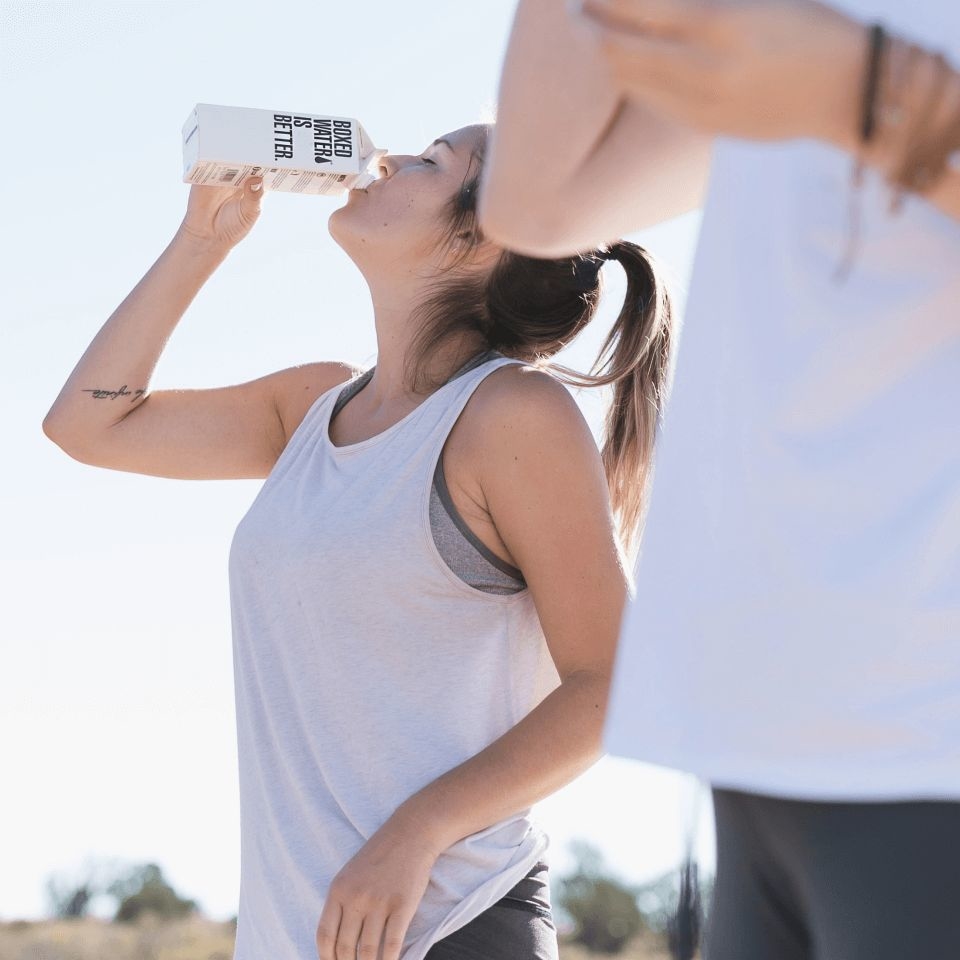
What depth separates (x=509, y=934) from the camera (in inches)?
63.9

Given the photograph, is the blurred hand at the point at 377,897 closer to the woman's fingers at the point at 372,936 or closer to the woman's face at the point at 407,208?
the woman's fingers at the point at 372,936

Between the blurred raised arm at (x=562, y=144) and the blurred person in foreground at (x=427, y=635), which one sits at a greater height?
the blurred raised arm at (x=562, y=144)

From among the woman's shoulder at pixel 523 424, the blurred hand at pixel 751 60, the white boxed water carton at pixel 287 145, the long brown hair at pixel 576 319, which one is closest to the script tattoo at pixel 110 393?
the white boxed water carton at pixel 287 145

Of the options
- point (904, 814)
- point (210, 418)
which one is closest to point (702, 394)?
point (904, 814)

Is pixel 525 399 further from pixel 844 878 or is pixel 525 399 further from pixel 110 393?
pixel 844 878

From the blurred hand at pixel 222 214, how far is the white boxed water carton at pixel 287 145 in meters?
0.14

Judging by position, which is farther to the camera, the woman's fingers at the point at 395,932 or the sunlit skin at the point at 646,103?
the woman's fingers at the point at 395,932

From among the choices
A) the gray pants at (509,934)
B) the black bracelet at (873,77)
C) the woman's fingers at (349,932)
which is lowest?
the gray pants at (509,934)

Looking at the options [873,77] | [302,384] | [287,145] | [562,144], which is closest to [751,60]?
[873,77]

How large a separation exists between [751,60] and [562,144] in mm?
234

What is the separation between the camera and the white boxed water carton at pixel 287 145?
2.08 metres

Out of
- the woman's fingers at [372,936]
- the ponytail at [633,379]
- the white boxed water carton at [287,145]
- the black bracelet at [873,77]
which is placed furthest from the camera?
the white boxed water carton at [287,145]

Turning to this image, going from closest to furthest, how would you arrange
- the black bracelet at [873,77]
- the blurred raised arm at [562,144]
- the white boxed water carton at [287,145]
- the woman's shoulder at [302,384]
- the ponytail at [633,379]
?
the black bracelet at [873,77] < the blurred raised arm at [562,144] < the ponytail at [633,379] < the white boxed water carton at [287,145] < the woman's shoulder at [302,384]

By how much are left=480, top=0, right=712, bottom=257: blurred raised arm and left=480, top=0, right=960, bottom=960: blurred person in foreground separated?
27 mm
